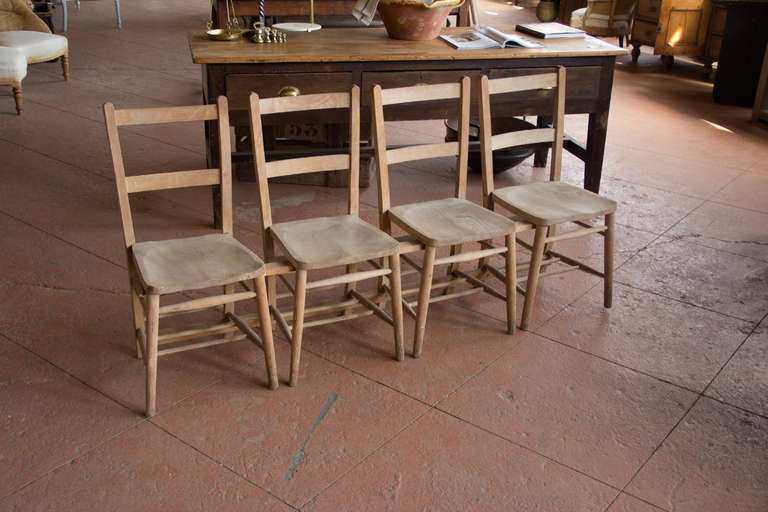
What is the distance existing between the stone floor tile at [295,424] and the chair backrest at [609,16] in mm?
6150

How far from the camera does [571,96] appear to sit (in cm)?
353

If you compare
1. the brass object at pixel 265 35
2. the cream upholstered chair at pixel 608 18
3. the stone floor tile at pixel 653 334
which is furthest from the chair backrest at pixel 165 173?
the cream upholstered chair at pixel 608 18

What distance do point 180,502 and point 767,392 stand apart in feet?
5.93

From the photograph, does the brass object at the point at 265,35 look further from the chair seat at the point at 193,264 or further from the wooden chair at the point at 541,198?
the chair seat at the point at 193,264

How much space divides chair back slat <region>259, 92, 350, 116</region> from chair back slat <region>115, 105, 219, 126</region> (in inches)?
6.4

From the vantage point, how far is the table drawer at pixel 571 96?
3.52m

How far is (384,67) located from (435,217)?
96 centimetres

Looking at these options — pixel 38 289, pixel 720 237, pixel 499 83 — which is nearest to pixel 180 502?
pixel 38 289

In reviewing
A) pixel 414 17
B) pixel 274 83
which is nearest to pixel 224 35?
pixel 274 83

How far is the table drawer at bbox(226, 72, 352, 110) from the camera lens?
3.10m

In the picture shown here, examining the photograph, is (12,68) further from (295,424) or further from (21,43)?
(295,424)

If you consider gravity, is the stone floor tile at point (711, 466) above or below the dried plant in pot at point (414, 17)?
below

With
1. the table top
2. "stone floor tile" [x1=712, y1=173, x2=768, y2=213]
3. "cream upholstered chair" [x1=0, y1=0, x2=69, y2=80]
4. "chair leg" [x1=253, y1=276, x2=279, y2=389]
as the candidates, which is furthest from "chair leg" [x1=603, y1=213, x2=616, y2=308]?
"cream upholstered chair" [x1=0, y1=0, x2=69, y2=80]

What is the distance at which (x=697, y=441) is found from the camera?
2.19 metres
